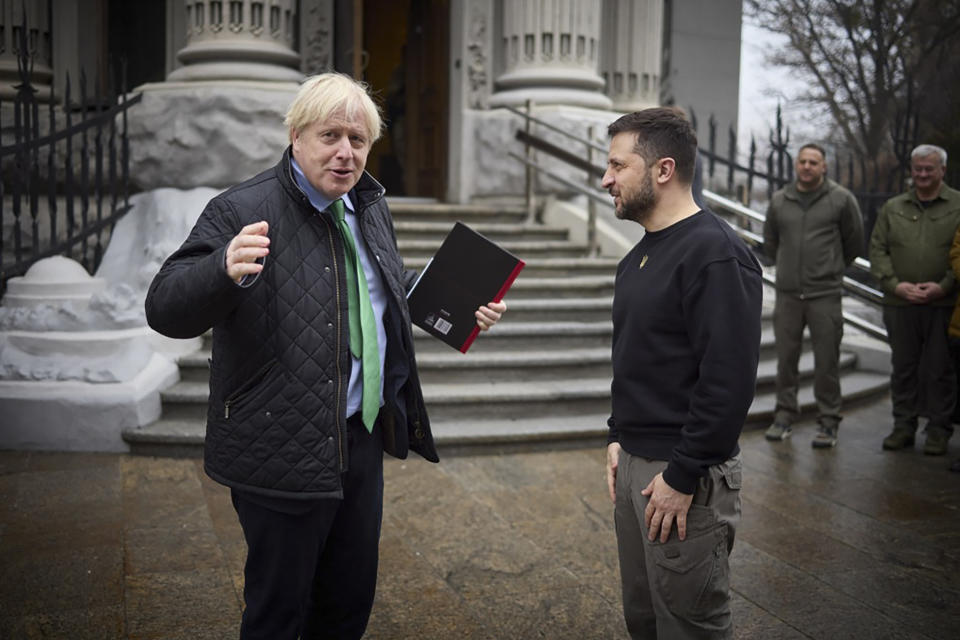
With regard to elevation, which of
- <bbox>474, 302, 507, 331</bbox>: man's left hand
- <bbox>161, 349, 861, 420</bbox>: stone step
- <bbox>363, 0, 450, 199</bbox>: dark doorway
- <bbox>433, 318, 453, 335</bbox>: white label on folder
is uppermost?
<bbox>363, 0, 450, 199</bbox>: dark doorway

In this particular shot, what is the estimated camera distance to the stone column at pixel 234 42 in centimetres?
843

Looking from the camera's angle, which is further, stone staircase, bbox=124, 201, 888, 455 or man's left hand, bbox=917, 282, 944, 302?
man's left hand, bbox=917, 282, 944, 302

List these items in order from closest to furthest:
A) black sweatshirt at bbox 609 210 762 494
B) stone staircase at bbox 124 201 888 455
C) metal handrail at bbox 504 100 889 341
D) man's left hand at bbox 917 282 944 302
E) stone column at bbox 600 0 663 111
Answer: black sweatshirt at bbox 609 210 762 494 < stone staircase at bbox 124 201 888 455 < man's left hand at bbox 917 282 944 302 < metal handrail at bbox 504 100 889 341 < stone column at bbox 600 0 663 111

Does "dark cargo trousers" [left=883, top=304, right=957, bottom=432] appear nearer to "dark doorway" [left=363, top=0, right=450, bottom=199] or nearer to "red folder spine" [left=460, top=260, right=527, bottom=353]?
"red folder spine" [left=460, top=260, right=527, bottom=353]

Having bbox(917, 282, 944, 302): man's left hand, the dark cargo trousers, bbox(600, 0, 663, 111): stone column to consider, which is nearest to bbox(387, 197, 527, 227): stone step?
bbox(600, 0, 663, 111): stone column

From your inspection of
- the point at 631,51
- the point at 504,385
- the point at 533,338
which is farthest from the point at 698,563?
the point at 631,51

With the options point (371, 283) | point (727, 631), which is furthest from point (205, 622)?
point (727, 631)

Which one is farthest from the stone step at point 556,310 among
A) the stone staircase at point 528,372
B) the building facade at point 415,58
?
the building facade at point 415,58

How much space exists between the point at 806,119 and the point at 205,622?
23170 millimetres

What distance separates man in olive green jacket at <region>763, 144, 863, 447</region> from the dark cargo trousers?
0.43m

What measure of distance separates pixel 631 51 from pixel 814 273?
18.8 ft

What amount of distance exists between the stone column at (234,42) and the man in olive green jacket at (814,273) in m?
4.88

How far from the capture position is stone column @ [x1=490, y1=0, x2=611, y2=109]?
32.2 ft

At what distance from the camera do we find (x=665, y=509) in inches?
88.9
